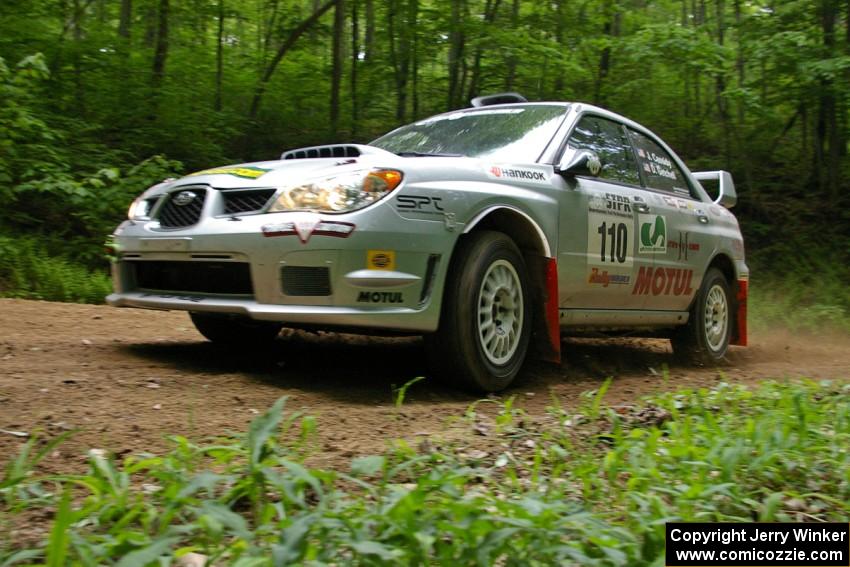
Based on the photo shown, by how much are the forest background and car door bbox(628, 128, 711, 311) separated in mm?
→ 3912

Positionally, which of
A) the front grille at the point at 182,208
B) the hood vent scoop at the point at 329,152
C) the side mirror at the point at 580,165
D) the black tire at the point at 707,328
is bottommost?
the black tire at the point at 707,328

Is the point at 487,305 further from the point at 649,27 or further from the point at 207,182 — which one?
the point at 649,27

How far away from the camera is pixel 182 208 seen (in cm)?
385

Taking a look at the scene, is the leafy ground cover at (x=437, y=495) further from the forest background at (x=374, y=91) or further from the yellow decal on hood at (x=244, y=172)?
the forest background at (x=374, y=91)

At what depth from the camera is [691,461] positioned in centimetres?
253

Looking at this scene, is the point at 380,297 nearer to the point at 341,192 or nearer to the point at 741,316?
the point at 341,192

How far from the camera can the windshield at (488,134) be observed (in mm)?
4379

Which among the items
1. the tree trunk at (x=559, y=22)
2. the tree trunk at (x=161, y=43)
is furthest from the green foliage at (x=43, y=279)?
the tree trunk at (x=559, y=22)

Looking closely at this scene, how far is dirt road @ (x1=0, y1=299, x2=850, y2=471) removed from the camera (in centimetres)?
279

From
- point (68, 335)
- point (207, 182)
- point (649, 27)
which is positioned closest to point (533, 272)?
point (207, 182)

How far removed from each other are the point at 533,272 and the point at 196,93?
8.14 meters

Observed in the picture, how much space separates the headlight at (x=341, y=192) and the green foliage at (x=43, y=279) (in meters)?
4.33

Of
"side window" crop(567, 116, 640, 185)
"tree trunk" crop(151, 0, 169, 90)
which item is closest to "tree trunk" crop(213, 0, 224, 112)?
"tree trunk" crop(151, 0, 169, 90)

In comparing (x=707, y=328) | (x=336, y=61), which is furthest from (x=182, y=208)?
(x=336, y=61)
